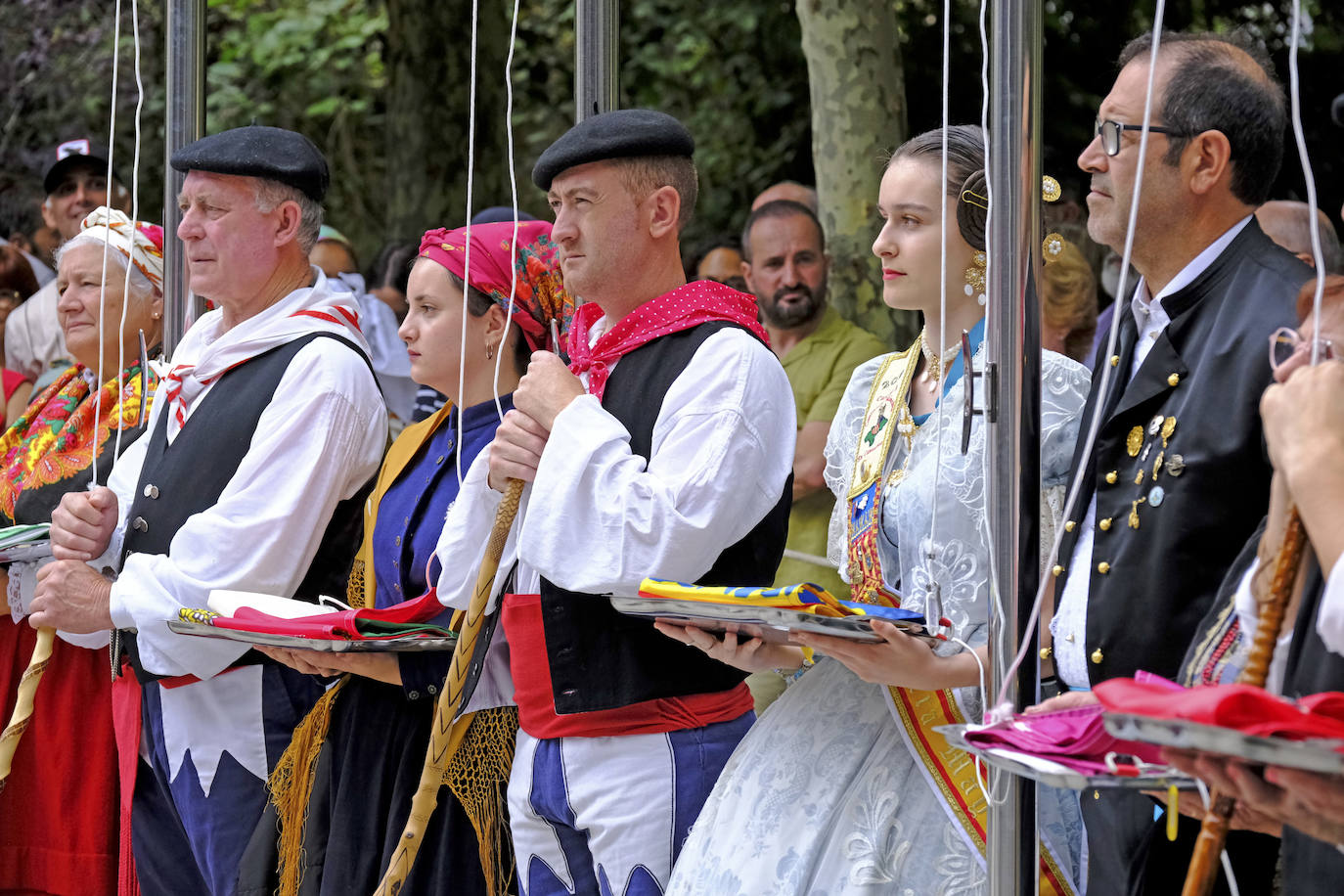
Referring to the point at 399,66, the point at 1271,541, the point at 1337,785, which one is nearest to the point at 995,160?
the point at 1271,541

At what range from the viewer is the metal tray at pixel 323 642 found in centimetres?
290

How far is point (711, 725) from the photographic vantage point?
9.43 feet

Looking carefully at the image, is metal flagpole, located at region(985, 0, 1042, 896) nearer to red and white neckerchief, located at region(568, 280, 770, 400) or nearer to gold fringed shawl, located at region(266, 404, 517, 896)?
red and white neckerchief, located at region(568, 280, 770, 400)

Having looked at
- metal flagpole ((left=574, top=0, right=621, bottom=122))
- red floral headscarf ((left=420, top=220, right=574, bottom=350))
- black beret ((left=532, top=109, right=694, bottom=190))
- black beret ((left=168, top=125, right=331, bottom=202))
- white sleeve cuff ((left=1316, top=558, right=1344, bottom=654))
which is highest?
metal flagpole ((left=574, top=0, right=621, bottom=122))

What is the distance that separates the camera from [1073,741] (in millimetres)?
1885

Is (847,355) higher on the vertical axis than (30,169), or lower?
lower

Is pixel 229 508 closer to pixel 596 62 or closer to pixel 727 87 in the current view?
pixel 596 62

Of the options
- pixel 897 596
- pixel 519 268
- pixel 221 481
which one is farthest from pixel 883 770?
pixel 221 481

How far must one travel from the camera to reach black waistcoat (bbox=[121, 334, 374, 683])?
353cm

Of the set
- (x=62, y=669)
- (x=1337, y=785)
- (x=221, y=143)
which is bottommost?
(x=62, y=669)

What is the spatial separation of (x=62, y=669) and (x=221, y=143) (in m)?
1.44

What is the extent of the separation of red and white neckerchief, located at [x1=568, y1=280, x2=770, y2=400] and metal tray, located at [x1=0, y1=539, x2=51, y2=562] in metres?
1.53

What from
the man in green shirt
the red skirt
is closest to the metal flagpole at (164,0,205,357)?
the red skirt

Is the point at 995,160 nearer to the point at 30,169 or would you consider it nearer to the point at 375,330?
the point at 375,330
